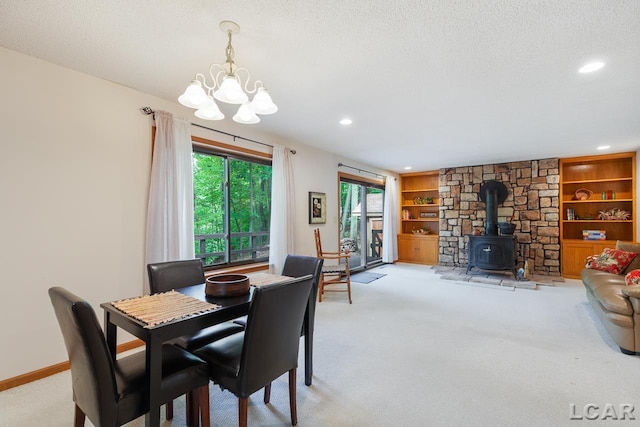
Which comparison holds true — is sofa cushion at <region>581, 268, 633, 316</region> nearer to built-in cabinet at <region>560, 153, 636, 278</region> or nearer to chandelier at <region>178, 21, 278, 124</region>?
built-in cabinet at <region>560, 153, 636, 278</region>

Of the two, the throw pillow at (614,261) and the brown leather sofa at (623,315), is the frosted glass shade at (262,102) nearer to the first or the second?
the brown leather sofa at (623,315)

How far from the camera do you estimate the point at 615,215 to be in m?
5.57

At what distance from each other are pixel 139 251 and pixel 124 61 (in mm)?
1618

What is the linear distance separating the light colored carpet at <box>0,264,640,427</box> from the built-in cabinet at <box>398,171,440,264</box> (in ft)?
11.6

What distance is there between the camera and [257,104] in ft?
6.21

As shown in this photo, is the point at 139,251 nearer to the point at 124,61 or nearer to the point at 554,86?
the point at 124,61

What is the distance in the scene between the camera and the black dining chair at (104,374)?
1.21 m

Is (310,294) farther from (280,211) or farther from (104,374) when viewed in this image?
(280,211)

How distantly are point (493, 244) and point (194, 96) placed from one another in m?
5.91

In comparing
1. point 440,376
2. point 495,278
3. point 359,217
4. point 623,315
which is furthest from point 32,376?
point 495,278

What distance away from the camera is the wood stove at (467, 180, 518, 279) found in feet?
18.7

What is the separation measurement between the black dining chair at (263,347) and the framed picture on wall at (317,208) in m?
3.17

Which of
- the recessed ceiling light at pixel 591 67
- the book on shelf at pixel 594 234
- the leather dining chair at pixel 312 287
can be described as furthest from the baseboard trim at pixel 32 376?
the book on shelf at pixel 594 234

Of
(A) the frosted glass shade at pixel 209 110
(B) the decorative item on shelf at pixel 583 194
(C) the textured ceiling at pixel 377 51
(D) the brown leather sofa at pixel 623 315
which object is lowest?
(D) the brown leather sofa at pixel 623 315
